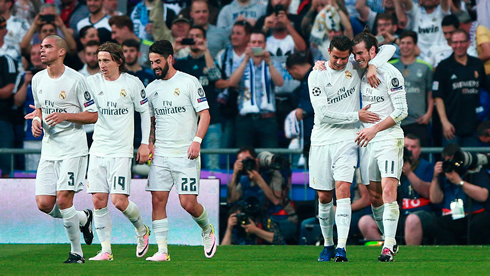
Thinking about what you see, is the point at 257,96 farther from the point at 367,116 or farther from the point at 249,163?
the point at 367,116

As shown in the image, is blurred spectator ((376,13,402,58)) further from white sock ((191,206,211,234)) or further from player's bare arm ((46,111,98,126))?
player's bare arm ((46,111,98,126))

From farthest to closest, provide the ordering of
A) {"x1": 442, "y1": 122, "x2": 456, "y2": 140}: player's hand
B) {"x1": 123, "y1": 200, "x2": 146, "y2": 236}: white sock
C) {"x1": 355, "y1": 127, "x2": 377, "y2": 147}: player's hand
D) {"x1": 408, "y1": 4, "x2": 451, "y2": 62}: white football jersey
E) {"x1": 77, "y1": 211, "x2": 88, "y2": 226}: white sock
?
{"x1": 408, "y1": 4, "x2": 451, "y2": 62}: white football jersey
{"x1": 442, "y1": 122, "x2": 456, "y2": 140}: player's hand
{"x1": 77, "y1": 211, "x2": 88, "y2": 226}: white sock
{"x1": 123, "y1": 200, "x2": 146, "y2": 236}: white sock
{"x1": 355, "y1": 127, "x2": 377, "y2": 147}: player's hand

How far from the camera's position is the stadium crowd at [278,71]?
11.2 m

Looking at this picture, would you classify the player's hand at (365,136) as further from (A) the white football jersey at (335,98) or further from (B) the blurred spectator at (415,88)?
(B) the blurred spectator at (415,88)

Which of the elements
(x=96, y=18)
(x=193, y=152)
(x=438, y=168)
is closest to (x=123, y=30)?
(x=96, y=18)

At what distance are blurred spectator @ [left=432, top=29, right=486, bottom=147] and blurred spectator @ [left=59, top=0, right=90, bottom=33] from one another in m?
6.74

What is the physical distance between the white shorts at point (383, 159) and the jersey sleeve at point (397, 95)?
29 cm

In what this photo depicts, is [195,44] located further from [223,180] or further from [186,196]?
[186,196]

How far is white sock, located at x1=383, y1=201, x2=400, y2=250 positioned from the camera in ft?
25.6

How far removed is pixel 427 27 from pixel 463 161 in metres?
3.55

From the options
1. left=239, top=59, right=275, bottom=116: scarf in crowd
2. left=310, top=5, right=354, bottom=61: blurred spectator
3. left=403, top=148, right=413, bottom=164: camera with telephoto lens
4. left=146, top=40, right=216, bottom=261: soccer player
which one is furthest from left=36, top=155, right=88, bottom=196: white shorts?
left=310, top=5, right=354, bottom=61: blurred spectator

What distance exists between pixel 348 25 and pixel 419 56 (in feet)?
4.67

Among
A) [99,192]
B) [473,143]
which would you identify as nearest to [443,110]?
[473,143]

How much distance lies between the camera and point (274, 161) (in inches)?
440
